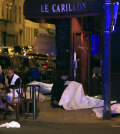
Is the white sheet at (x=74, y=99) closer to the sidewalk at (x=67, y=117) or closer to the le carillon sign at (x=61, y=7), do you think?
the sidewalk at (x=67, y=117)

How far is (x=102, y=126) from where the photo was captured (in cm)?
810

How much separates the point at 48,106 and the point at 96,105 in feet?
5.34

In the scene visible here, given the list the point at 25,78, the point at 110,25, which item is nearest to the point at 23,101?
the point at 110,25

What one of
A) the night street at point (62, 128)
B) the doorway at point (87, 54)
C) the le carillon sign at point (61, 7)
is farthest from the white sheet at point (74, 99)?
the le carillon sign at point (61, 7)

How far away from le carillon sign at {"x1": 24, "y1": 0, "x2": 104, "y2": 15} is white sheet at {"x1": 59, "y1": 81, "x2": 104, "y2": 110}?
2903 mm

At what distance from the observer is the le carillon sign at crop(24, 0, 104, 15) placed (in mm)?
11664

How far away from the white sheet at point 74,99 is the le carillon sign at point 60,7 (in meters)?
2.90

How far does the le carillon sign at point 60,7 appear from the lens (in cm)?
1166

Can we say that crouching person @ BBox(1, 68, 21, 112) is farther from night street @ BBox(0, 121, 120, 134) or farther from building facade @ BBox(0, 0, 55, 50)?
building facade @ BBox(0, 0, 55, 50)

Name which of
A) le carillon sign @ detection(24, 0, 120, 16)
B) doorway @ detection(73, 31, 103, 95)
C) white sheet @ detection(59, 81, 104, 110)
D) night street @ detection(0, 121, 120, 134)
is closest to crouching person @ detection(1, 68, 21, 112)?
night street @ detection(0, 121, 120, 134)

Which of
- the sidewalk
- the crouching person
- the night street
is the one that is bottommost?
the sidewalk

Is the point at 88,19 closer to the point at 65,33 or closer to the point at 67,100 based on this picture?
the point at 65,33

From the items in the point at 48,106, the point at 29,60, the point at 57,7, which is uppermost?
the point at 57,7

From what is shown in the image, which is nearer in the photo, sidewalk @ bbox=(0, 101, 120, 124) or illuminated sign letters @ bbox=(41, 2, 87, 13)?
sidewalk @ bbox=(0, 101, 120, 124)
